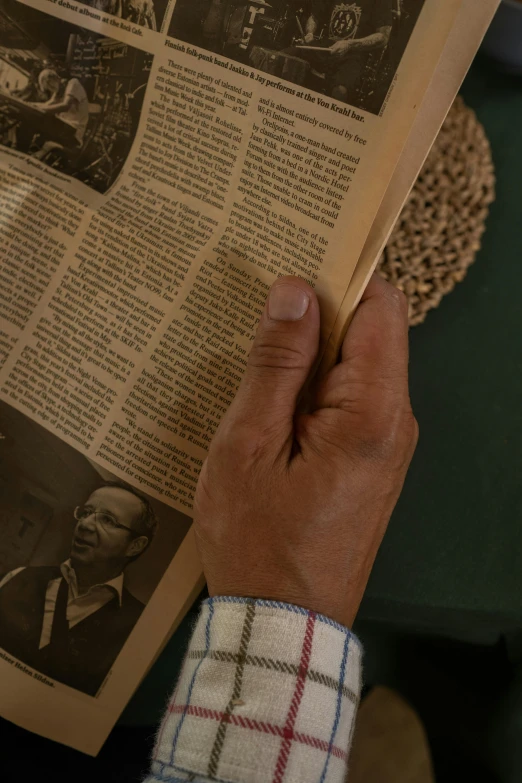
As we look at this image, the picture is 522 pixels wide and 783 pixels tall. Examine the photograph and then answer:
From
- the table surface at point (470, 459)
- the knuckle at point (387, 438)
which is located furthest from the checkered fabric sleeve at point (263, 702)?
the table surface at point (470, 459)

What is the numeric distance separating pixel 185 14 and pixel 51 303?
263 mm

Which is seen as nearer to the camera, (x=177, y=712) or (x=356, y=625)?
(x=177, y=712)

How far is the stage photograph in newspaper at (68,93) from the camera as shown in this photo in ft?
1.48

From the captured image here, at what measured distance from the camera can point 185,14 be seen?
1.36 feet

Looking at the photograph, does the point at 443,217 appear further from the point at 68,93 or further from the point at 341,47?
the point at 68,93

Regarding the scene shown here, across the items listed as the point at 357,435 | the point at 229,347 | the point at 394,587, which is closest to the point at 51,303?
the point at 229,347

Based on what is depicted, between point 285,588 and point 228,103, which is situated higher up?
point 228,103

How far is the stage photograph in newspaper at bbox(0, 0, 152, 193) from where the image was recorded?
450mm

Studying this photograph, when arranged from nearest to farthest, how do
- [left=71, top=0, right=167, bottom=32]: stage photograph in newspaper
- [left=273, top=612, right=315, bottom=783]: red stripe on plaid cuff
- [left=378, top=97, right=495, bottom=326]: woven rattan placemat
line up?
[left=273, top=612, right=315, bottom=783]: red stripe on plaid cuff
[left=71, top=0, right=167, bottom=32]: stage photograph in newspaper
[left=378, top=97, right=495, bottom=326]: woven rattan placemat

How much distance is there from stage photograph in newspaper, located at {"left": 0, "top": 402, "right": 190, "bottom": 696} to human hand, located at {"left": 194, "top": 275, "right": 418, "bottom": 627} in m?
0.10

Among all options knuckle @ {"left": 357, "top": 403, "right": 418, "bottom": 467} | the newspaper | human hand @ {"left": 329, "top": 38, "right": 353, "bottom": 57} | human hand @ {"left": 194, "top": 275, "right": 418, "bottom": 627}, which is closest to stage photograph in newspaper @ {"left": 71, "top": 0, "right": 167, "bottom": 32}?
the newspaper

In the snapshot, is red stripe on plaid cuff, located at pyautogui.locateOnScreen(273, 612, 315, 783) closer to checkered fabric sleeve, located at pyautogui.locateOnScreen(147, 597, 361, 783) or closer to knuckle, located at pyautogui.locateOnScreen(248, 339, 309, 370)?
checkered fabric sleeve, located at pyautogui.locateOnScreen(147, 597, 361, 783)

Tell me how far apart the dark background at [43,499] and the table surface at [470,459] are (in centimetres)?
16

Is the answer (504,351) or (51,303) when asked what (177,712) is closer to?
(51,303)
